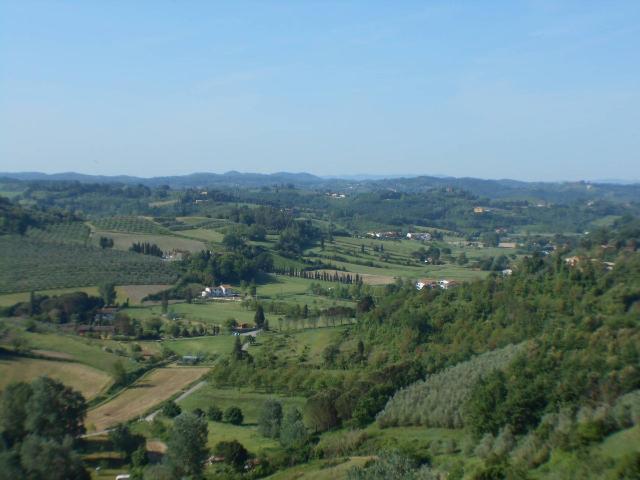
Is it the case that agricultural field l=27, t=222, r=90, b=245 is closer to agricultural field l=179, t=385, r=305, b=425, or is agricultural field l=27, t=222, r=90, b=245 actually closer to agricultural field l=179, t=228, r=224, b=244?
agricultural field l=179, t=228, r=224, b=244

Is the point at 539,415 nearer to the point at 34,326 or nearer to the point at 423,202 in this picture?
A: the point at 34,326

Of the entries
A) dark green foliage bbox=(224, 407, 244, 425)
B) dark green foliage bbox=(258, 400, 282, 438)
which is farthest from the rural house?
dark green foliage bbox=(258, 400, 282, 438)

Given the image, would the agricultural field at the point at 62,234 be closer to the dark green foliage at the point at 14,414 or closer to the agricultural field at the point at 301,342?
the agricultural field at the point at 301,342

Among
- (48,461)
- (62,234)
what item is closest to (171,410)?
(48,461)

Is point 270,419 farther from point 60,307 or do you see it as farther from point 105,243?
point 105,243

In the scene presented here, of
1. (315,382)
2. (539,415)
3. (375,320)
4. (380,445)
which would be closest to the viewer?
(539,415)

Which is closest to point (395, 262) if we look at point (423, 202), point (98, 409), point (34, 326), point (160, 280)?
point (160, 280)

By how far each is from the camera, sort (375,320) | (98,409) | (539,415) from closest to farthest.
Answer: (539,415), (98,409), (375,320)
